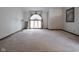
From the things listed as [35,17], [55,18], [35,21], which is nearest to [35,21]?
[35,21]

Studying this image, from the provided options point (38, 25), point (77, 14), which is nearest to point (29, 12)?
point (38, 25)

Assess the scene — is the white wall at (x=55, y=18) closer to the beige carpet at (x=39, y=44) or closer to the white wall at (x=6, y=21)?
the white wall at (x=6, y=21)

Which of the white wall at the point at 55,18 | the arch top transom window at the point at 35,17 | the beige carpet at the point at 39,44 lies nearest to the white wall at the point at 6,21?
the beige carpet at the point at 39,44

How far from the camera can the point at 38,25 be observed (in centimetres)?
1411

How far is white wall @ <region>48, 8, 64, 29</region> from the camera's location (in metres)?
10.6

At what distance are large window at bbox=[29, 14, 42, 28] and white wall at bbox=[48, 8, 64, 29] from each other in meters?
2.99

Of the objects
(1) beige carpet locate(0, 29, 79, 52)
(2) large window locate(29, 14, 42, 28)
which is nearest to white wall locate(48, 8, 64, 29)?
(2) large window locate(29, 14, 42, 28)

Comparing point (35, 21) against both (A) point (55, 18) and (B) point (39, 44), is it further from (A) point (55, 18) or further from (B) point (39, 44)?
(B) point (39, 44)

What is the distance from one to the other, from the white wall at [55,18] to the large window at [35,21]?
2986 millimetres

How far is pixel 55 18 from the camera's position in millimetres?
10930
